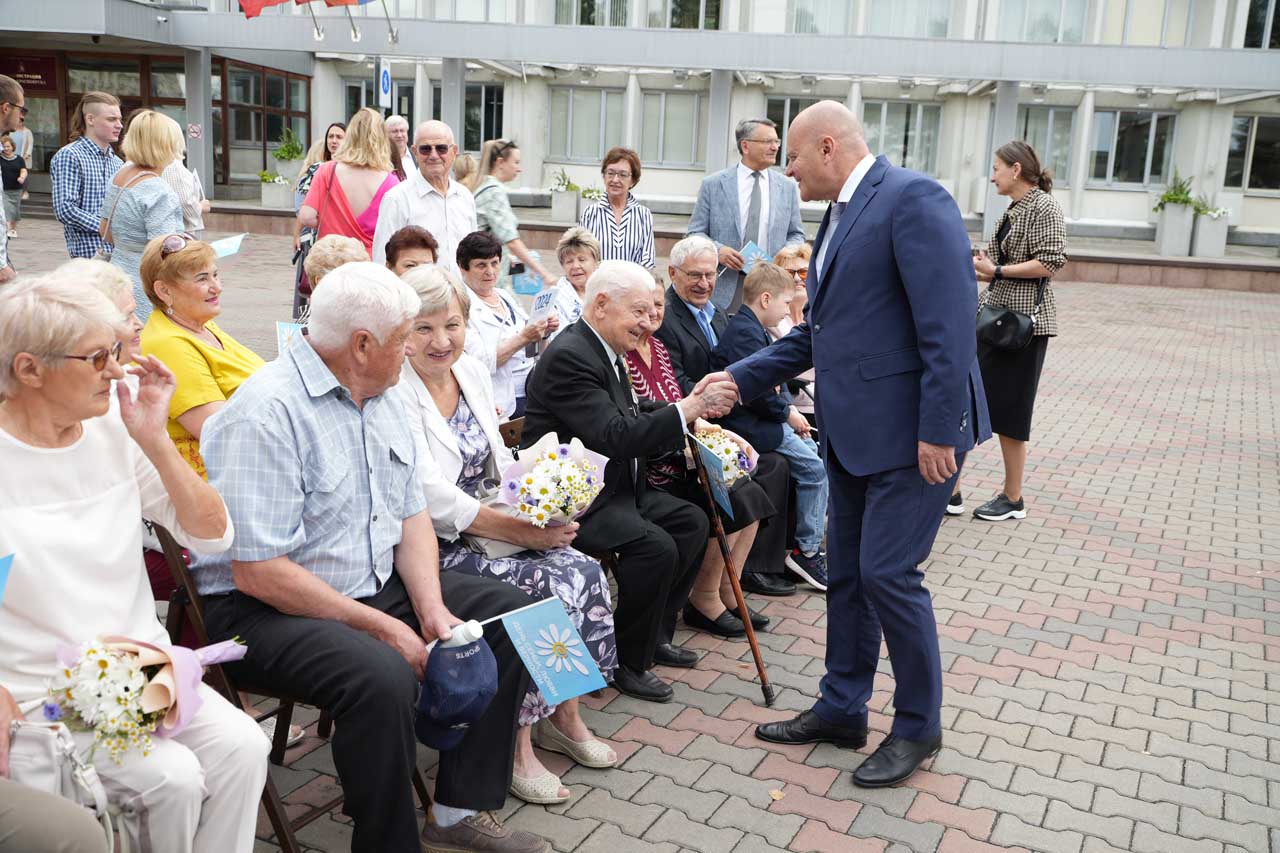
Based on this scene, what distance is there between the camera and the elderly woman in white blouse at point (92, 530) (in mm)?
2367

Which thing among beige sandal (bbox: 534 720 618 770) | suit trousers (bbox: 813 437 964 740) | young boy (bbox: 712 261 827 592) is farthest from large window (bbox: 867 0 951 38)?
beige sandal (bbox: 534 720 618 770)

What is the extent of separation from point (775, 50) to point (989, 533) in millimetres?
20562

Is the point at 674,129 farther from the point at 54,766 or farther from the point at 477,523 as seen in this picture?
the point at 54,766

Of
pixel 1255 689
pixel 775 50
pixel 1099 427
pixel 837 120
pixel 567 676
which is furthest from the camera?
pixel 775 50

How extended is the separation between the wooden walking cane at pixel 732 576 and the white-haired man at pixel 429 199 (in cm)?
247

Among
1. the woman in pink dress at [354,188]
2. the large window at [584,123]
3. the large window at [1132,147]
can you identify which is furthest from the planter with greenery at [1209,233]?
the woman in pink dress at [354,188]

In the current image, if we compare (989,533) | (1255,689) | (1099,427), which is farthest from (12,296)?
(1099,427)

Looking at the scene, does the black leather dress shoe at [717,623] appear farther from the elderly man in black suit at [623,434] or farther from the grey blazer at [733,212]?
the grey blazer at [733,212]

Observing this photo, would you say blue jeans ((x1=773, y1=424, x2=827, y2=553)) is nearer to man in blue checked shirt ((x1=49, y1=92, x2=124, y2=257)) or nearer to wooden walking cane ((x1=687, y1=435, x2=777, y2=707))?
wooden walking cane ((x1=687, y1=435, x2=777, y2=707))

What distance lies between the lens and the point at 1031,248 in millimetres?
6512

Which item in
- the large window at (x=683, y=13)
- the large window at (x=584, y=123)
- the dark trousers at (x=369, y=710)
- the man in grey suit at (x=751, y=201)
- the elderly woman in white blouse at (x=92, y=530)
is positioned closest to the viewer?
the elderly woman in white blouse at (x=92, y=530)

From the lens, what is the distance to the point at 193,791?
237 centimetres

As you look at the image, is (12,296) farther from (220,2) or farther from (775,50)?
(220,2)

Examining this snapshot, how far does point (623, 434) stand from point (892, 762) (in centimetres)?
142
